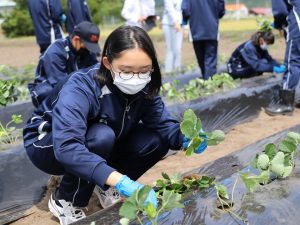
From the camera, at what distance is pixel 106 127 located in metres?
2.06

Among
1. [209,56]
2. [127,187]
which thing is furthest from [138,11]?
[127,187]

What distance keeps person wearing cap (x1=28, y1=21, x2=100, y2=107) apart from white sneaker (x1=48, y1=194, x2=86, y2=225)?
52.5 inches

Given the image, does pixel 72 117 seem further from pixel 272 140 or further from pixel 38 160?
pixel 272 140

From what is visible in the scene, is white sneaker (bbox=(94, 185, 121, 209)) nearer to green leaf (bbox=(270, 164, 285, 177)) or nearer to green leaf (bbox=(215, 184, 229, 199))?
green leaf (bbox=(215, 184, 229, 199))

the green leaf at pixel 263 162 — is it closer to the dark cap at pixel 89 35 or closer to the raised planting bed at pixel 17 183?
the raised planting bed at pixel 17 183

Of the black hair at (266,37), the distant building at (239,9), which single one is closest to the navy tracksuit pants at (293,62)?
the black hair at (266,37)

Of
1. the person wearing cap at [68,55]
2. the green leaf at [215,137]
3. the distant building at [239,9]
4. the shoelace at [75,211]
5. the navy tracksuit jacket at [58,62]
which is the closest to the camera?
the green leaf at [215,137]

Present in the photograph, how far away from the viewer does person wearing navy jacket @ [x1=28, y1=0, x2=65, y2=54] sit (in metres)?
5.32

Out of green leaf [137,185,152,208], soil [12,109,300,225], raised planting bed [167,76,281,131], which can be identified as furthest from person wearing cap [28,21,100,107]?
green leaf [137,185,152,208]

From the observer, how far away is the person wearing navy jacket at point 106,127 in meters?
1.72

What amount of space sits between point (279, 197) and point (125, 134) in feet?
2.70

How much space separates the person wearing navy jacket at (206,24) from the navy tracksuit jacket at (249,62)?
0.52 meters

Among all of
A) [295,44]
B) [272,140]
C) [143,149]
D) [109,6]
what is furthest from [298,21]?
[109,6]

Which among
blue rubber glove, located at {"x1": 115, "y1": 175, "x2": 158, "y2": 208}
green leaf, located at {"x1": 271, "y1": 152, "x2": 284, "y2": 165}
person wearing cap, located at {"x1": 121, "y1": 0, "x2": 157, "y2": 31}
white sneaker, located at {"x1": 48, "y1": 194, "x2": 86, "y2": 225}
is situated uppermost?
blue rubber glove, located at {"x1": 115, "y1": 175, "x2": 158, "y2": 208}
